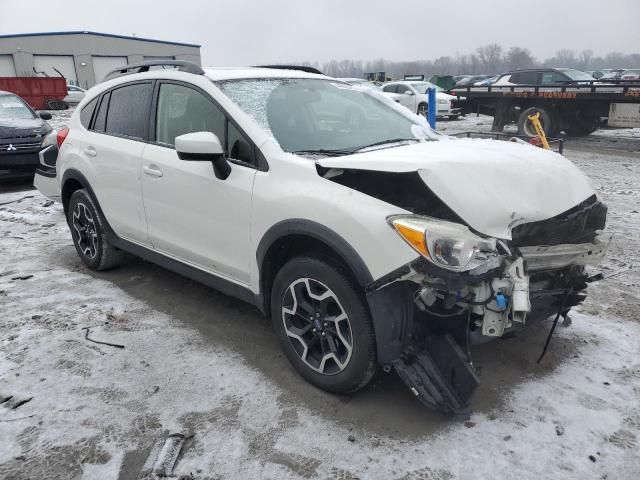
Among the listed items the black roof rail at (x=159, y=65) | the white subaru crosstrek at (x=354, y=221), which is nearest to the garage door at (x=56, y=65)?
the black roof rail at (x=159, y=65)

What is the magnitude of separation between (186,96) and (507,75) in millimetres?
16040

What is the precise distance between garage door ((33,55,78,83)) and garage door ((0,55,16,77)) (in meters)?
1.62

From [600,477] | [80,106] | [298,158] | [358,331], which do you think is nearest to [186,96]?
[298,158]

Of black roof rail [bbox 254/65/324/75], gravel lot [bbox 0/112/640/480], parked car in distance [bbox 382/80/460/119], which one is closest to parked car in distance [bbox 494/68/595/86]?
parked car in distance [bbox 382/80/460/119]

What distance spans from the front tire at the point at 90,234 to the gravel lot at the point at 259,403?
526 millimetres

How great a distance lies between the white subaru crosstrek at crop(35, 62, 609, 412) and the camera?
8.23 feet

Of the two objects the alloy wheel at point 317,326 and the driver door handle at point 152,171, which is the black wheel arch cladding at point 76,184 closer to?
the driver door handle at point 152,171

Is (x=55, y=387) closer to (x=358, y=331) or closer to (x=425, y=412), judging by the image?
(x=358, y=331)

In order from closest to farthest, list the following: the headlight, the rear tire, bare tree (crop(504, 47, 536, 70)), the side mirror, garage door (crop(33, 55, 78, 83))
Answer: the headlight < the side mirror < the rear tire < garage door (crop(33, 55, 78, 83)) < bare tree (crop(504, 47, 536, 70))

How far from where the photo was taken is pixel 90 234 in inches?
188

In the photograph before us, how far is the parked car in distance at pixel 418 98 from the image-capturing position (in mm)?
18609

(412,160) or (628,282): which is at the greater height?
(412,160)

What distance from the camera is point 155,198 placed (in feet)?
12.5

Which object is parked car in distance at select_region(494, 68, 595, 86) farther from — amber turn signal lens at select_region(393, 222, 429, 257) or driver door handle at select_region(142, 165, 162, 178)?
amber turn signal lens at select_region(393, 222, 429, 257)
